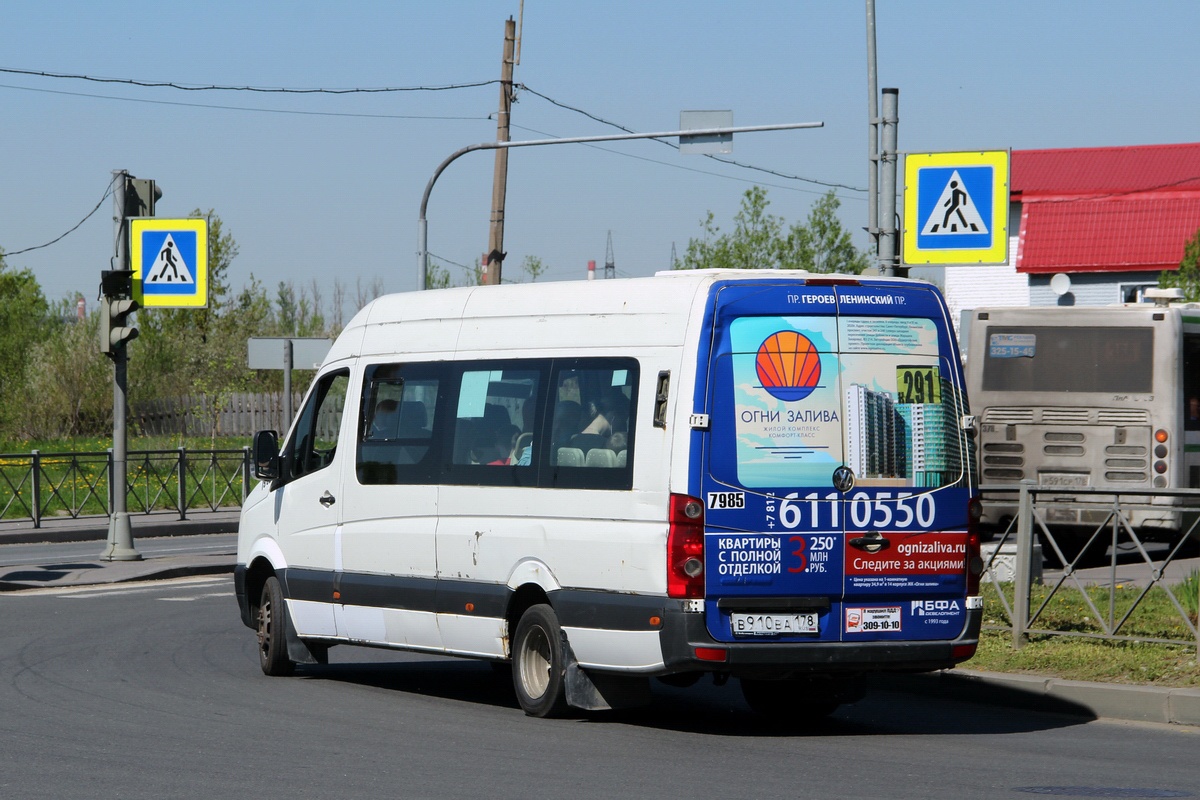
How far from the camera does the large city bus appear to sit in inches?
743

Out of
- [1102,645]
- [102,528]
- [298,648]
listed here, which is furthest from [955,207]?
[102,528]

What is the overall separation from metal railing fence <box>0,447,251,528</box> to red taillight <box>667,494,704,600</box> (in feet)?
64.6

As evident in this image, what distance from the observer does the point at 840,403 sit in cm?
889

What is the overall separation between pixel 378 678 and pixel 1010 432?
10388 millimetres

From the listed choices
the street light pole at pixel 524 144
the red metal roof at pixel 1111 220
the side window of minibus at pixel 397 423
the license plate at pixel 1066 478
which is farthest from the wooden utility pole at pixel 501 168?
the side window of minibus at pixel 397 423

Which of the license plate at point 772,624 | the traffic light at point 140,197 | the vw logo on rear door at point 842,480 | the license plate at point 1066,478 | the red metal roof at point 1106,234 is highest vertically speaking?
the red metal roof at point 1106,234

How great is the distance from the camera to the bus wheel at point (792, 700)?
9.82 meters

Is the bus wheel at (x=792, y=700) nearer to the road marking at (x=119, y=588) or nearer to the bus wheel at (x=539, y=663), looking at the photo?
the bus wheel at (x=539, y=663)

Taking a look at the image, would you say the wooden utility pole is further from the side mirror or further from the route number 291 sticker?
the route number 291 sticker

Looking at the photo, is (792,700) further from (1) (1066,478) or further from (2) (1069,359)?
(2) (1069,359)

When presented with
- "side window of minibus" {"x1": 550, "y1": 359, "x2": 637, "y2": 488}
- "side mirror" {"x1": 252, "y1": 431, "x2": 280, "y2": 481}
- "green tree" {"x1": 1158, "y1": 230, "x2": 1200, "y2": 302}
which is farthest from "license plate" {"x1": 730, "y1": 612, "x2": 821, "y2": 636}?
"green tree" {"x1": 1158, "y1": 230, "x2": 1200, "y2": 302}

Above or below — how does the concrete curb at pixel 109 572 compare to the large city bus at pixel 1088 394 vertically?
below

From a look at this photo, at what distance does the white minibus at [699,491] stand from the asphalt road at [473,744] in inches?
16.9

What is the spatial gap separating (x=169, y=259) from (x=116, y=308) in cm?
91
